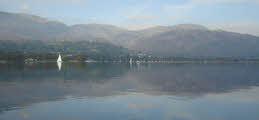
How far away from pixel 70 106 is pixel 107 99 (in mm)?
5005

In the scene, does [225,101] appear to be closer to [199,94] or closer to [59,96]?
[199,94]

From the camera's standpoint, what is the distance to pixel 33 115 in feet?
66.0

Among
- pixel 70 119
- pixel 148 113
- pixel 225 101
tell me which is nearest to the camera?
pixel 70 119

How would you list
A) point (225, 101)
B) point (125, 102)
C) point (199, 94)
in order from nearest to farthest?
point (125, 102), point (225, 101), point (199, 94)

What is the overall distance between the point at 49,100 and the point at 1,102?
4.26 meters

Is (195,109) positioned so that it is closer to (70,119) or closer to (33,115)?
(70,119)

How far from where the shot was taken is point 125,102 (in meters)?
Result: 26.4

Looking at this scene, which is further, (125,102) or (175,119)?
(125,102)

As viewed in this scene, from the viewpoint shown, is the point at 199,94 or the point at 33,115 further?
the point at 199,94

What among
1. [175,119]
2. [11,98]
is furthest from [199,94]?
[11,98]

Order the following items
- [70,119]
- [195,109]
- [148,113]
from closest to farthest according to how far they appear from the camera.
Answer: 1. [70,119]
2. [148,113]
3. [195,109]

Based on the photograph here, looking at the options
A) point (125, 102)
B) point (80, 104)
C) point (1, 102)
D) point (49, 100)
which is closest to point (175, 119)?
point (125, 102)

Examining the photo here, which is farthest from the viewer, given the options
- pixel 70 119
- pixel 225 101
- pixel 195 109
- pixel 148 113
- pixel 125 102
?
pixel 225 101

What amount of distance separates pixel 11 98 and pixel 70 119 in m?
10.7
